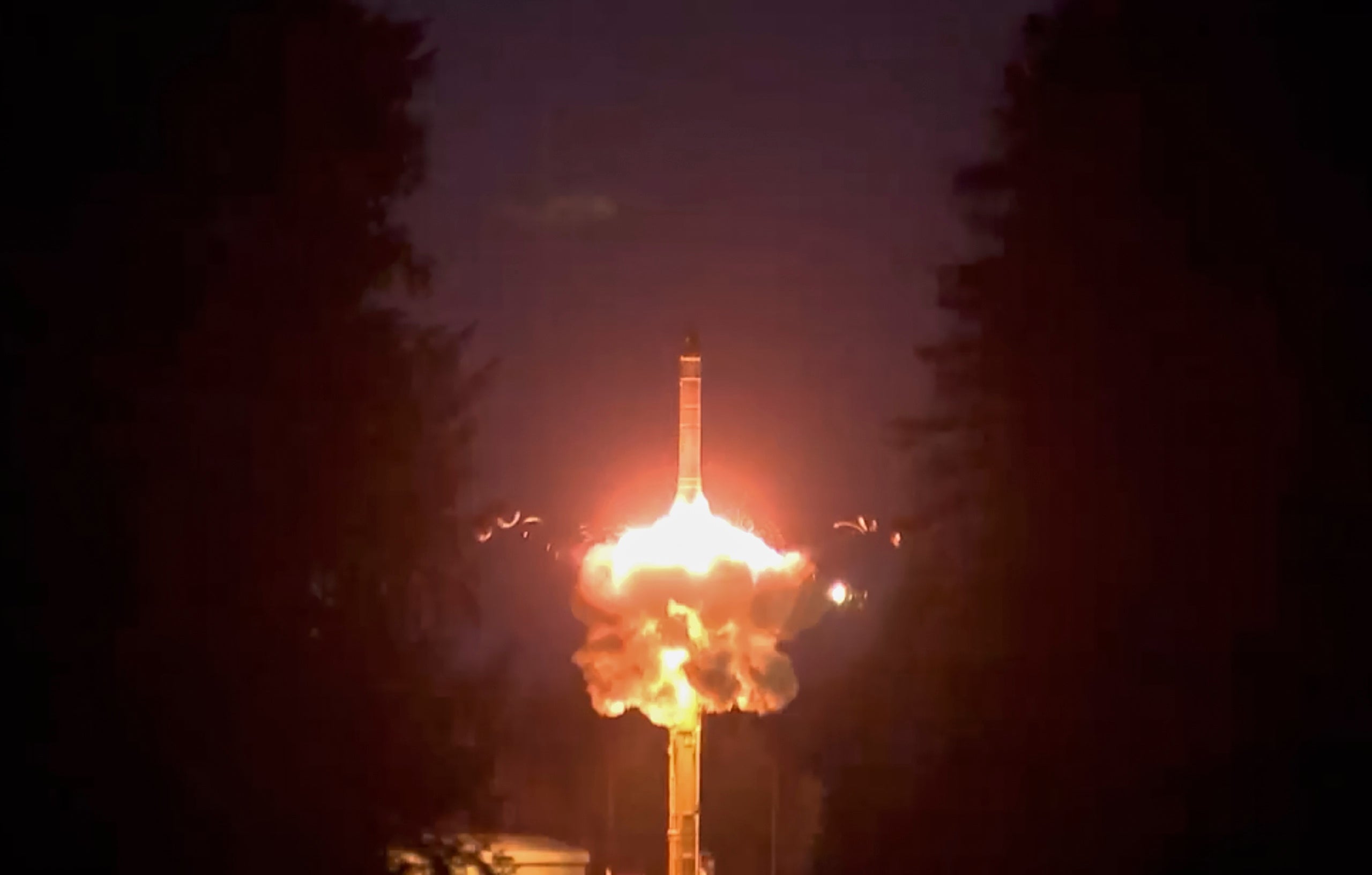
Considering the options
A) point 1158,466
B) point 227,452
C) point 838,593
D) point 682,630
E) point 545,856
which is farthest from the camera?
point 682,630

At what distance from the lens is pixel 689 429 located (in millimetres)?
13797

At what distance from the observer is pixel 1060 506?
824cm

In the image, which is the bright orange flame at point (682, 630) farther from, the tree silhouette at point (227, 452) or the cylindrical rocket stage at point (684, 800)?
the tree silhouette at point (227, 452)

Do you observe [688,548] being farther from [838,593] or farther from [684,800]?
[684,800]

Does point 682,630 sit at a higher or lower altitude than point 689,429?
lower

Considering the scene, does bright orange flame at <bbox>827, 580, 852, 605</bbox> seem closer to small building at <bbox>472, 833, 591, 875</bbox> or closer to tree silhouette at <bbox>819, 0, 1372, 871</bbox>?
small building at <bbox>472, 833, 591, 875</bbox>

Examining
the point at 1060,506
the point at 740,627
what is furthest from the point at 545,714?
the point at 1060,506

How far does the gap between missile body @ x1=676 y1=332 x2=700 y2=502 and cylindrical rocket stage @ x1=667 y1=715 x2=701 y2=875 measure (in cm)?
180

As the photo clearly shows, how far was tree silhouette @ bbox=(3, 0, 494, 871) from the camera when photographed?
6.39 metres

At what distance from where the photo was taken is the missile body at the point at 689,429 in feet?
44.5

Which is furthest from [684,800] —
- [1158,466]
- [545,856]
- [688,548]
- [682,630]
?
[1158,466]

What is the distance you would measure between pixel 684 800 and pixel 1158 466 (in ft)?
21.2

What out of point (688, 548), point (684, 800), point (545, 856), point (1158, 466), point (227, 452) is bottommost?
point (545, 856)

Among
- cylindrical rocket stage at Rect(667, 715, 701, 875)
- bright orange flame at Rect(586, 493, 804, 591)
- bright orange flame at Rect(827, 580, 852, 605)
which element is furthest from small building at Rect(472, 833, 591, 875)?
bright orange flame at Rect(827, 580, 852, 605)
